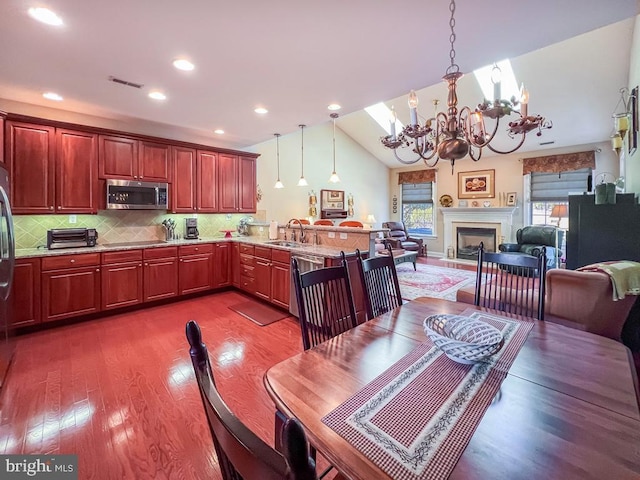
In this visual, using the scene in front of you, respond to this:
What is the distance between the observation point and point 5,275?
2398 mm

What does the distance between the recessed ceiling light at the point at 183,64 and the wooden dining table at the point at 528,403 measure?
251cm

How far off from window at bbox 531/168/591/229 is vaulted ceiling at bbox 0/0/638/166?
9.80ft

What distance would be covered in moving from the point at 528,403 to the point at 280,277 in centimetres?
313

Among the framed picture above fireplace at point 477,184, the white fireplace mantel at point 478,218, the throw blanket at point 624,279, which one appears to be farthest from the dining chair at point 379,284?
the framed picture above fireplace at point 477,184

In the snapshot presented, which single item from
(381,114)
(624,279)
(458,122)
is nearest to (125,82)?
(458,122)

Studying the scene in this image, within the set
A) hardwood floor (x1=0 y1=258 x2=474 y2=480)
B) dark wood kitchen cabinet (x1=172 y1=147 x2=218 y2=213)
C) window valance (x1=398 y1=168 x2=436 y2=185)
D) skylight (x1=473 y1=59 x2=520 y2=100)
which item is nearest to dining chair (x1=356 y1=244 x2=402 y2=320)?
hardwood floor (x1=0 y1=258 x2=474 y2=480)

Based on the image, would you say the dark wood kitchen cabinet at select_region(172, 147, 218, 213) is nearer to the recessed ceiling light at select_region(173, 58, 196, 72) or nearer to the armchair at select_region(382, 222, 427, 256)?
the recessed ceiling light at select_region(173, 58, 196, 72)

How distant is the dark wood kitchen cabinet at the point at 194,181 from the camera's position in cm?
444

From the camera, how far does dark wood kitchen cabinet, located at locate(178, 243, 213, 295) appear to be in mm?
4258

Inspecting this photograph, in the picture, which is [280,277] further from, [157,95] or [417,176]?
[417,176]

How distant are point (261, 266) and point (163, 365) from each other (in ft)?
5.95

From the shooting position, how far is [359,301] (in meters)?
3.38

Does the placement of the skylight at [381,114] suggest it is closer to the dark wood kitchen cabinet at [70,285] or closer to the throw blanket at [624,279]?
the throw blanket at [624,279]

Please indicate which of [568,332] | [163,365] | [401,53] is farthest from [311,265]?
[568,332]
